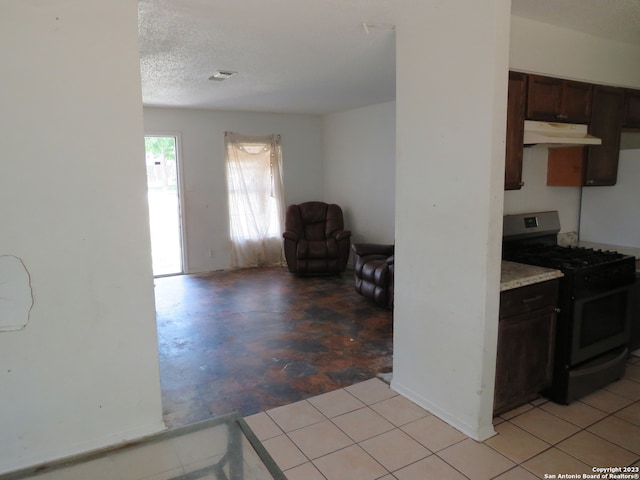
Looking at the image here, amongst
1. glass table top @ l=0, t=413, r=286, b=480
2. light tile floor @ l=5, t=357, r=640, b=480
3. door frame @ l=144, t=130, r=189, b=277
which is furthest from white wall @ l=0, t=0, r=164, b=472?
door frame @ l=144, t=130, r=189, b=277

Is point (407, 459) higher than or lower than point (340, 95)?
lower

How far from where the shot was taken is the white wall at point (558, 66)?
2.84 m

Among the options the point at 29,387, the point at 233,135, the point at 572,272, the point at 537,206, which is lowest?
the point at 29,387

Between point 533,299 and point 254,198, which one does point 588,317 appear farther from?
point 254,198

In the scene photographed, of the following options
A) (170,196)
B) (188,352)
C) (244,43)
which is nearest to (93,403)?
(188,352)

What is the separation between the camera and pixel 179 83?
171 inches

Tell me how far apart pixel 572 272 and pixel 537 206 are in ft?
3.50

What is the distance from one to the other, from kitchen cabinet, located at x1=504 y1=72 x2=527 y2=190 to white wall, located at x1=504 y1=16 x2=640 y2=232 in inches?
4.2

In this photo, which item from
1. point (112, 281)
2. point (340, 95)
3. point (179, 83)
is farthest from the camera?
point (340, 95)

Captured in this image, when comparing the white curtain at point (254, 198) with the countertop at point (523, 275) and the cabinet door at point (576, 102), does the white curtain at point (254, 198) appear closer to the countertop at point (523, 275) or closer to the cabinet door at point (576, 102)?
the cabinet door at point (576, 102)

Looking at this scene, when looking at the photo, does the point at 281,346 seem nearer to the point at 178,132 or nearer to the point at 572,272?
the point at 572,272

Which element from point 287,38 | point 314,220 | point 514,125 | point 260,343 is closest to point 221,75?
point 287,38

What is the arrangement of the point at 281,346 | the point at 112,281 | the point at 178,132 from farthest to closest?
the point at 178,132 → the point at 281,346 → the point at 112,281

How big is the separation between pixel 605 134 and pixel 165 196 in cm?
562
